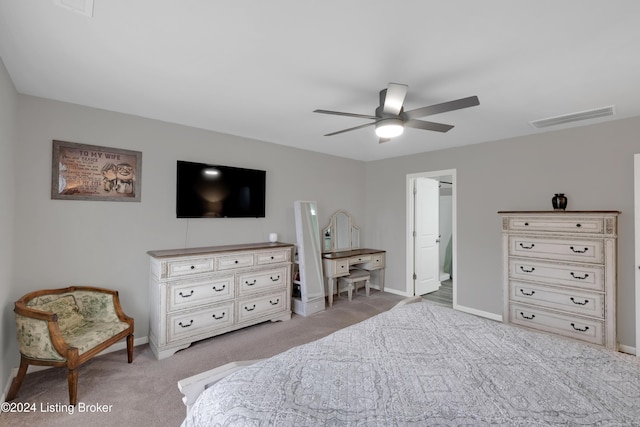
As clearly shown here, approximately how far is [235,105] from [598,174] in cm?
405

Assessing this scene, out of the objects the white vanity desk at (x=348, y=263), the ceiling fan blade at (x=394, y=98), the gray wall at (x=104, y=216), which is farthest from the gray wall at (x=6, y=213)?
the white vanity desk at (x=348, y=263)

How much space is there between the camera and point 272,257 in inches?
147

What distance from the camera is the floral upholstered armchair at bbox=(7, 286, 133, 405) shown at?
2121 millimetres

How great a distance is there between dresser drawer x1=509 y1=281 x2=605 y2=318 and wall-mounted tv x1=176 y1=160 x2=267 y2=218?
338cm

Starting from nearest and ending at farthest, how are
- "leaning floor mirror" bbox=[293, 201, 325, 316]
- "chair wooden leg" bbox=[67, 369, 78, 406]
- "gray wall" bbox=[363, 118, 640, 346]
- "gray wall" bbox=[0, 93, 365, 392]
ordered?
"chair wooden leg" bbox=[67, 369, 78, 406], "gray wall" bbox=[0, 93, 365, 392], "gray wall" bbox=[363, 118, 640, 346], "leaning floor mirror" bbox=[293, 201, 325, 316]

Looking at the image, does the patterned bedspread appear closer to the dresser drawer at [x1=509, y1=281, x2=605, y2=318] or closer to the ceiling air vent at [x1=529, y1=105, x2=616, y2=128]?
the dresser drawer at [x1=509, y1=281, x2=605, y2=318]

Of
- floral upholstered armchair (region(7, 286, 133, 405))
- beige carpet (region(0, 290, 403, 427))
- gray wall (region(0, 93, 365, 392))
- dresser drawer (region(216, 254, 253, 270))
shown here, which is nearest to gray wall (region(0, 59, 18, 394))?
gray wall (region(0, 93, 365, 392))

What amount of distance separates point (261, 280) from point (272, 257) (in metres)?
0.32

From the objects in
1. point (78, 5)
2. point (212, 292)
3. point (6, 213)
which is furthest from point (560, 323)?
point (6, 213)

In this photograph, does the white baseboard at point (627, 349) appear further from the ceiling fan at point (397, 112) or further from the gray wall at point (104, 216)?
the gray wall at point (104, 216)

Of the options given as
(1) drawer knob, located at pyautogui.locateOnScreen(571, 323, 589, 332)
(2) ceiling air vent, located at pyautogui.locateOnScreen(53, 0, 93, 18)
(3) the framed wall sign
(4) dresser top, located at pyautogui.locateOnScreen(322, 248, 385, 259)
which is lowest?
(1) drawer knob, located at pyautogui.locateOnScreen(571, 323, 589, 332)

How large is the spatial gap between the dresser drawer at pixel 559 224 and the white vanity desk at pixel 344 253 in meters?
2.24

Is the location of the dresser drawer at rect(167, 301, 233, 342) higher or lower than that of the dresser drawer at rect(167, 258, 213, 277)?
lower

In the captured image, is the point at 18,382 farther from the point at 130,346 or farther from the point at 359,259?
the point at 359,259
